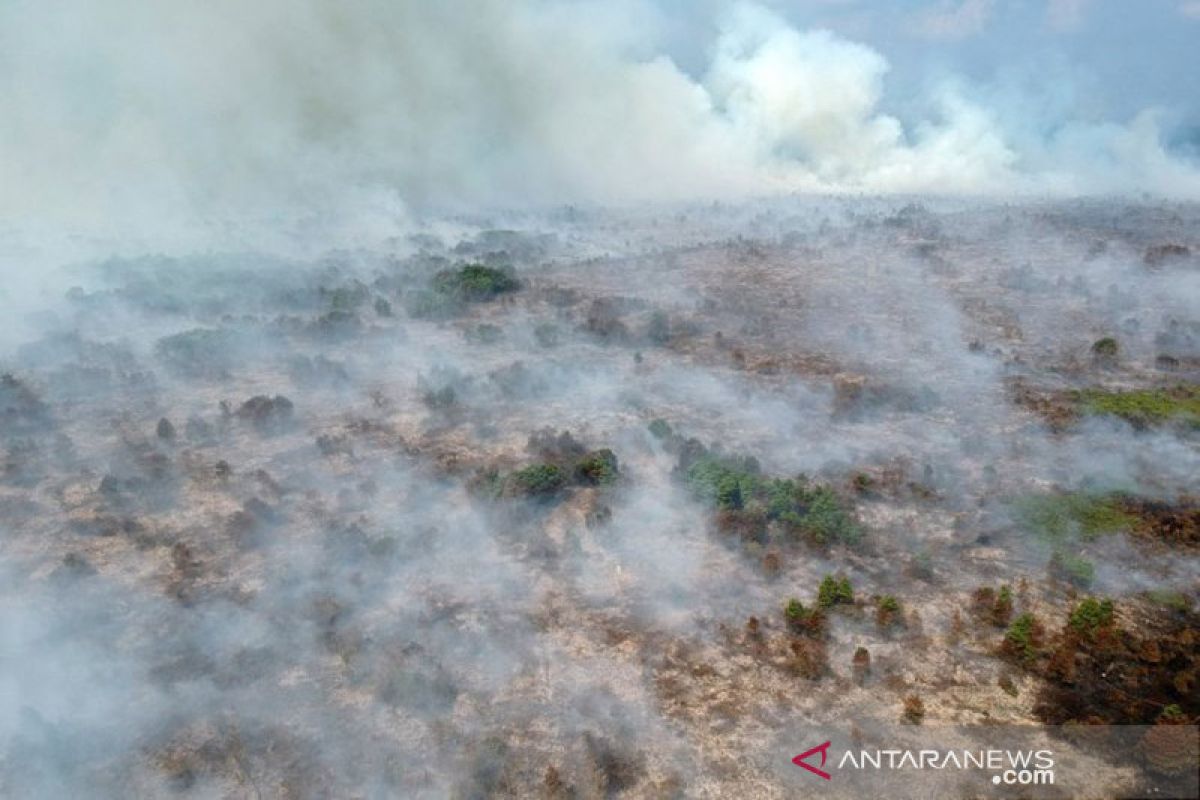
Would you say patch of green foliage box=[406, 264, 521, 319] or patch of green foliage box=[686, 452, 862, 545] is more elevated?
patch of green foliage box=[406, 264, 521, 319]

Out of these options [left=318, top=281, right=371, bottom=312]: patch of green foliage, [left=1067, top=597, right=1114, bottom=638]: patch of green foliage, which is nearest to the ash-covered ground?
[left=1067, top=597, right=1114, bottom=638]: patch of green foliage

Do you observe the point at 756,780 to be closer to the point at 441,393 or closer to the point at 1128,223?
the point at 441,393

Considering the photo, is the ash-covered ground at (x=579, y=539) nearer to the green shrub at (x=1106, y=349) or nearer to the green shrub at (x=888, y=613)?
the green shrub at (x=888, y=613)

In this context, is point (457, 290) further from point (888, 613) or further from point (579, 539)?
point (888, 613)

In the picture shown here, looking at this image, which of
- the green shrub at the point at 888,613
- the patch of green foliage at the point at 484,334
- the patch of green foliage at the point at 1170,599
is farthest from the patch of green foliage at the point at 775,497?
the patch of green foliage at the point at 484,334

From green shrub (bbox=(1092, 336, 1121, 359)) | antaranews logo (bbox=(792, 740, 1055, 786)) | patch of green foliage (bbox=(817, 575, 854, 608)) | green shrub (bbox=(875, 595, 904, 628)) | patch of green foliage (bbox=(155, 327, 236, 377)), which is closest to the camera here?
antaranews logo (bbox=(792, 740, 1055, 786))

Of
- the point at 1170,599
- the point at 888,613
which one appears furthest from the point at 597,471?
the point at 1170,599

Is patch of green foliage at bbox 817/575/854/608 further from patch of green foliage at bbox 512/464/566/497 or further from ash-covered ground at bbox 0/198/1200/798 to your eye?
patch of green foliage at bbox 512/464/566/497
